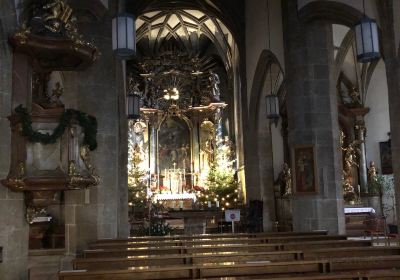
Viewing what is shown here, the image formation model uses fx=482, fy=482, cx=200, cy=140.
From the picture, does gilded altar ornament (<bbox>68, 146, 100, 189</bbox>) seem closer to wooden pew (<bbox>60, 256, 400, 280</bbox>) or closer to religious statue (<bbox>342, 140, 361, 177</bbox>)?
wooden pew (<bbox>60, 256, 400, 280</bbox>)

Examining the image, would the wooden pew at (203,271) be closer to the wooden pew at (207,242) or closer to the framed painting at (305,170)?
the wooden pew at (207,242)

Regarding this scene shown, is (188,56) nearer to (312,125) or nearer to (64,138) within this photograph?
(312,125)

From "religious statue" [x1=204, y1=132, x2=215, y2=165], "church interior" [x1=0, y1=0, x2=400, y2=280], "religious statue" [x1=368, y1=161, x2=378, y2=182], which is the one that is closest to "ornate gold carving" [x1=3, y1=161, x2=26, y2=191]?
"church interior" [x1=0, y1=0, x2=400, y2=280]

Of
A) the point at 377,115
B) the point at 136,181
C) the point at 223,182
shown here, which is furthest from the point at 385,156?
the point at 136,181

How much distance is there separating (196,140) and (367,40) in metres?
20.8

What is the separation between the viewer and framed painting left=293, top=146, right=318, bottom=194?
492 inches

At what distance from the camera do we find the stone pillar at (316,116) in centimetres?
1234

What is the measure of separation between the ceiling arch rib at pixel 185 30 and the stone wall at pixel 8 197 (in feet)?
59.2

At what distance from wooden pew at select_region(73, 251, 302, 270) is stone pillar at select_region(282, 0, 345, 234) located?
5.58m

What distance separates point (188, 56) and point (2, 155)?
2352 cm

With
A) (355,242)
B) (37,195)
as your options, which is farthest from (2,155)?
(355,242)

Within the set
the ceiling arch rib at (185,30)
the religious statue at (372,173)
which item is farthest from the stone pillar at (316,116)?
the ceiling arch rib at (185,30)

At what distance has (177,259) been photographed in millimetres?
6957

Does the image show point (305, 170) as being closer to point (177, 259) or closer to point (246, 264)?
point (177, 259)
